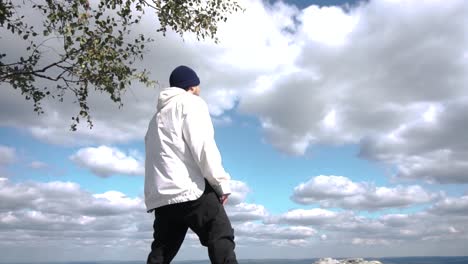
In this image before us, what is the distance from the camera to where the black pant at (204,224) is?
4.49 metres

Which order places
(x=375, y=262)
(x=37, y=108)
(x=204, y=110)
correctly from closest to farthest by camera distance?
1. (x=204, y=110)
2. (x=375, y=262)
3. (x=37, y=108)

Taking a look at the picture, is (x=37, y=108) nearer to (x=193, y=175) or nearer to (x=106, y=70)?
(x=106, y=70)

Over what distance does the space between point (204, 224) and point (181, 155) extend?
0.76m

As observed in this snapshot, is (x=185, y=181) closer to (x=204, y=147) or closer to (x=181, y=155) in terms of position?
(x=181, y=155)

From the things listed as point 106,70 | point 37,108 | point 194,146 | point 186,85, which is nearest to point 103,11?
point 106,70

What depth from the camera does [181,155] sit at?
4.71 meters

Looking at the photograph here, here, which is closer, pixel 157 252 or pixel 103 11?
pixel 157 252

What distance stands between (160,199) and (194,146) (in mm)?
682

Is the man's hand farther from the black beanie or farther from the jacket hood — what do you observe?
the black beanie

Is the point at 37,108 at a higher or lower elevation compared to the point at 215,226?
higher

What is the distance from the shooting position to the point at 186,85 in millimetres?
5160

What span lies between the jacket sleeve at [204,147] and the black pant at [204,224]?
170 millimetres

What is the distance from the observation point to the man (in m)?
4.54

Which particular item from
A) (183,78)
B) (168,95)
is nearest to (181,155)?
(168,95)
